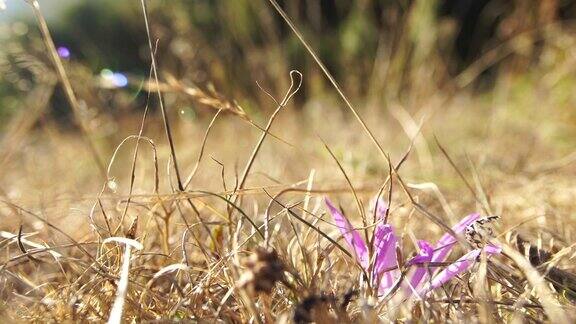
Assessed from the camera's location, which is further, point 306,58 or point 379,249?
point 306,58

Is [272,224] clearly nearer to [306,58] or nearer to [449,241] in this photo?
[449,241]

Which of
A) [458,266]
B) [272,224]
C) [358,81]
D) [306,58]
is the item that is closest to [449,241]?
[458,266]

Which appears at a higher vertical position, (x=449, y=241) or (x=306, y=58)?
(x=306, y=58)

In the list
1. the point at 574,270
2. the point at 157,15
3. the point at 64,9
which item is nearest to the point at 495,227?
the point at 574,270

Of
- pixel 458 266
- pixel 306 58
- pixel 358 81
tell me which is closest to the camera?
pixel 458 266

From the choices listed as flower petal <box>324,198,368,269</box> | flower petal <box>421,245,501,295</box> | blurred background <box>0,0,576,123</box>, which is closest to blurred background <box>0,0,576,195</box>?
blurred background <box>0,0,576,123</box>

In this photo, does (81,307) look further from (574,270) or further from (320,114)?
(320,114)

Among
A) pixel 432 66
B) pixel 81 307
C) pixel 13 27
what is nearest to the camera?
pixel 81 307
